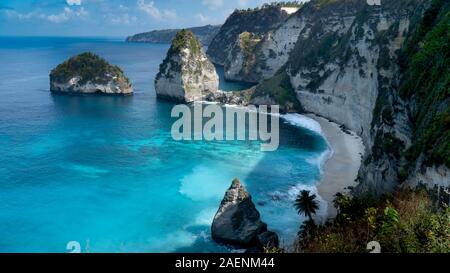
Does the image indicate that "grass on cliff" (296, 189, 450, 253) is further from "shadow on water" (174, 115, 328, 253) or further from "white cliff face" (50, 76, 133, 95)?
"white cliff face" (50, 76, 133, 95)

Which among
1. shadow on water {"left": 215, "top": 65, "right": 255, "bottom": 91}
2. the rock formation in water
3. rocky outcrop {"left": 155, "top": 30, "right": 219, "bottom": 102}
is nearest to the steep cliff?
the rock formation in water

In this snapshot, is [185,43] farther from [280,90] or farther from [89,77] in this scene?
[89,77]

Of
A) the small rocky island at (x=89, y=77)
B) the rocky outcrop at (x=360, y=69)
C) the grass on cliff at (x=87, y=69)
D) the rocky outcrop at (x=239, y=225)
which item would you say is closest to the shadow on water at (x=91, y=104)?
the small rocky island at (x=89, y=77)

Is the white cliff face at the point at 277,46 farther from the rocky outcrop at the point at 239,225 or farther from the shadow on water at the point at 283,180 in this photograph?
the rocky outcrop at the point at 239,225

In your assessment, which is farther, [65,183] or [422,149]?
[65,183]
